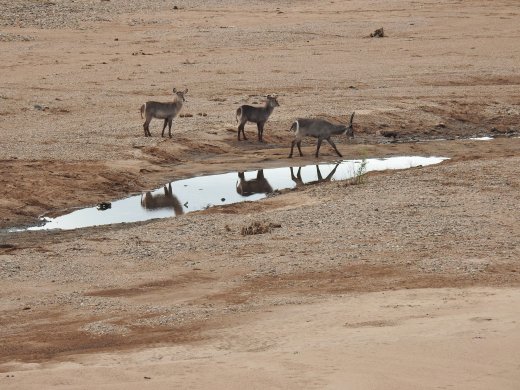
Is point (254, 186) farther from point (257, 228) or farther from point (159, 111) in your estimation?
point (257, 228)

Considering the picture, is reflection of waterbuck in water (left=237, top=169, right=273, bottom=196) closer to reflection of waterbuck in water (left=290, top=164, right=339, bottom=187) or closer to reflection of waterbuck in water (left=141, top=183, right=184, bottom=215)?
reflection of waterbuck in water (left=290, top=164, right=339, bottom=187)

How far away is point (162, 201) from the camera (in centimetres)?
2147

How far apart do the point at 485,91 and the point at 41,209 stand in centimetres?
1747

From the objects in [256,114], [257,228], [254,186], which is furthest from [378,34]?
[257,228]

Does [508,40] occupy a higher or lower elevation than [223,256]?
higher

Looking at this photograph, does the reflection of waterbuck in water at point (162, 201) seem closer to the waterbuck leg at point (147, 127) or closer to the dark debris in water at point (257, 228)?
the dark debris in water at point (257, 228)

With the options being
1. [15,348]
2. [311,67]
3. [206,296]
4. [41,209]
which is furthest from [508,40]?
[15,348]

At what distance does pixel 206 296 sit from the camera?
45.2 feet

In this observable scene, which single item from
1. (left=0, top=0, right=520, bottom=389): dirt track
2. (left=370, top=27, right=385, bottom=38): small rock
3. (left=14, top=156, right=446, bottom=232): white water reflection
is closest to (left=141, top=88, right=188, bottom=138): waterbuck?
(left=0, top=0, right=520, bottom=389): dirt track

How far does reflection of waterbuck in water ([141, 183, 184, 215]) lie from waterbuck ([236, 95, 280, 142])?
4.73 meters

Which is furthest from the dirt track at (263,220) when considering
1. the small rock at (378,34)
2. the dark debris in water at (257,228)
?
the small rock at (378,34)

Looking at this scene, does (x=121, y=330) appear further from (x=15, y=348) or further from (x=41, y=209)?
(x=41, y=209)

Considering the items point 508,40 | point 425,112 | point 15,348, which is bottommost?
point 15,348

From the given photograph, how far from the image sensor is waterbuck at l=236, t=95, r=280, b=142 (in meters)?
26.5
